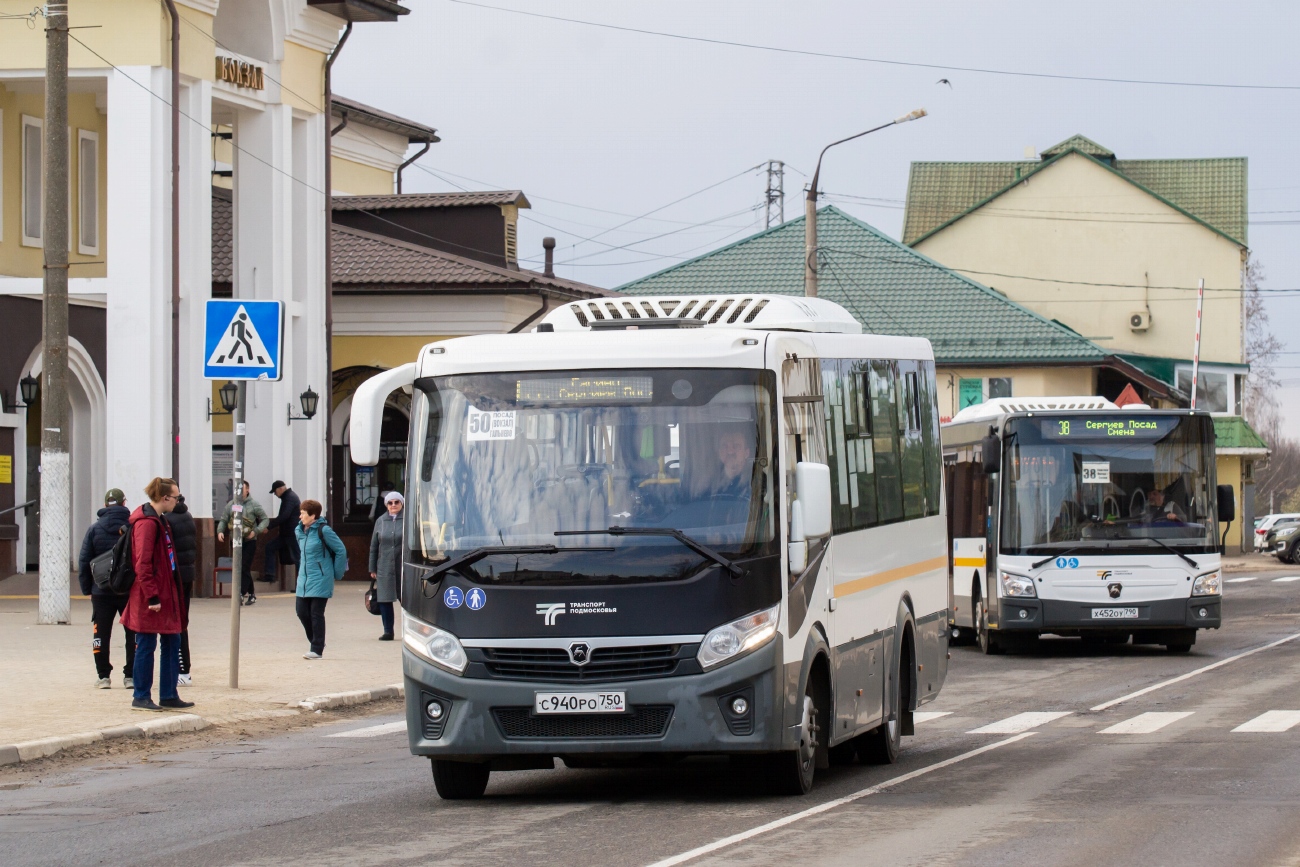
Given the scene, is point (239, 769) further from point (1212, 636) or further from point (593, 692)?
point (1212, 636)

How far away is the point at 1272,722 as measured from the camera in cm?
1602

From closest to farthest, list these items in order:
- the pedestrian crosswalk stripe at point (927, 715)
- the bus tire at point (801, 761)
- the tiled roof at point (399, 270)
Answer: the bus tire at point (801, 761)
the pedestrian crosswalk stripe at point (927, 715)
the tiled roof at point (399, 270)

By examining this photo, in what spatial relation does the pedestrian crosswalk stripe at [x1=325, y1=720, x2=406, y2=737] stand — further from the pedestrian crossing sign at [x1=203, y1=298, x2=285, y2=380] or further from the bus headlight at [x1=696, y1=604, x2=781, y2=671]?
the bus headlight at [x1=696, y1=604, x2=781, y2=671]

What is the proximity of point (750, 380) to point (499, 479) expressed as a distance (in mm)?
1429

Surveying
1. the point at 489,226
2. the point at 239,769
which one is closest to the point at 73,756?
the point at 239,769

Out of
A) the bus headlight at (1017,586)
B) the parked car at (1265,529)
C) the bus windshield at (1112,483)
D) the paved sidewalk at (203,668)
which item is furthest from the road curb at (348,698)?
the parked car at (1265,529)

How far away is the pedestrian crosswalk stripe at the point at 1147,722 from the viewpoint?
15367mm

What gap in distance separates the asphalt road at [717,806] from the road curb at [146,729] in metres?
0.45

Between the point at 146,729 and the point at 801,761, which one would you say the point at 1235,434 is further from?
the point at 801,761

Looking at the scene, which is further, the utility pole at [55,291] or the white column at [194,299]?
the white column at [194,299]

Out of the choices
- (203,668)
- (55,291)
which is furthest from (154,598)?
(55,291)

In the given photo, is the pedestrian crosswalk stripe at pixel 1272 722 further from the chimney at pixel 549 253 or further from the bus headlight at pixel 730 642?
the chimney at pixel 549 253

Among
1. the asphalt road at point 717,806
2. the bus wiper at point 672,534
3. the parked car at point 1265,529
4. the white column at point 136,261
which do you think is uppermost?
the white column at point 136,261

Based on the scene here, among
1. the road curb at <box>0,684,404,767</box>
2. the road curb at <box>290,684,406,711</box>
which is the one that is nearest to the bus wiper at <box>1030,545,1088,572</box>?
the road curb at <box>290,684,406,711</box>
